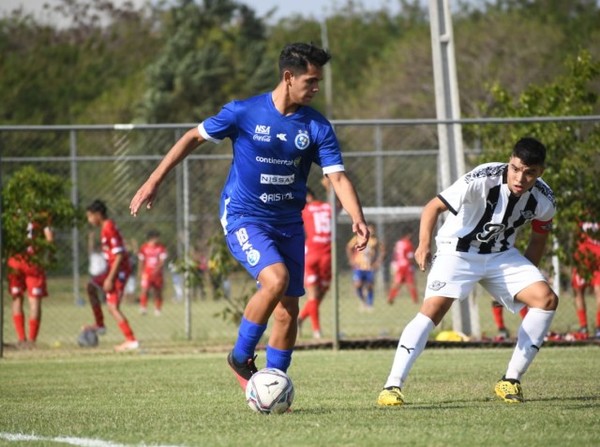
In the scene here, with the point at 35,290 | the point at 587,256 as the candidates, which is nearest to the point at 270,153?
the point at 587,256

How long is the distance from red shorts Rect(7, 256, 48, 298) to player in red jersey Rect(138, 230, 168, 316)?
7281 millimetres

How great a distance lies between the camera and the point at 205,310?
70.1 feet

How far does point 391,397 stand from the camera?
768 cm

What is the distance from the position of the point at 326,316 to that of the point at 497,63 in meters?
23.1

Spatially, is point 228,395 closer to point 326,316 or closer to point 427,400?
point 427,400

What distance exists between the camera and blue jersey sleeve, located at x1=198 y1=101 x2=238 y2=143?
25.2 ft

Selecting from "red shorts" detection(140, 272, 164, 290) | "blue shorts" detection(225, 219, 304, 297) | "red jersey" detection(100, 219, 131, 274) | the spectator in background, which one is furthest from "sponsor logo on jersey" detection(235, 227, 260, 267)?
"red shorts" detection(140, 272, 164, 290)

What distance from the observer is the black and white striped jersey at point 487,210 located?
26.0 ft

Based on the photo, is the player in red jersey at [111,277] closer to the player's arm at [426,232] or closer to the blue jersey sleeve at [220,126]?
the blue jersey sleeve at [220,126]

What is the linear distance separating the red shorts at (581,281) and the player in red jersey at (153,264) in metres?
10.3

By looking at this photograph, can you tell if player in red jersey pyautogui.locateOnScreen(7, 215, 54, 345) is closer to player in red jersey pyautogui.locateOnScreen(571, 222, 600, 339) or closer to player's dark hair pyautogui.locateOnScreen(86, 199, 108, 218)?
player's dark hair pyautogui.locateOnScreen(86, 199, 108, 218)

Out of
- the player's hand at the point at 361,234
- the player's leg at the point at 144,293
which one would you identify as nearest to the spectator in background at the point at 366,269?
the player's leg at the point at 144,293

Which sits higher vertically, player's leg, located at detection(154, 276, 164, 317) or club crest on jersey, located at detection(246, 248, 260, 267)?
club crest on jersey, located at detection(246, 248, 260, 267)

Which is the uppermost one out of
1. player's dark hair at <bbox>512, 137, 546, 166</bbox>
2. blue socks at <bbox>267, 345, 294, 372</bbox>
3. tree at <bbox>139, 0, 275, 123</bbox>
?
tree at <bbox>139, 0, 275, 123</bbox>
